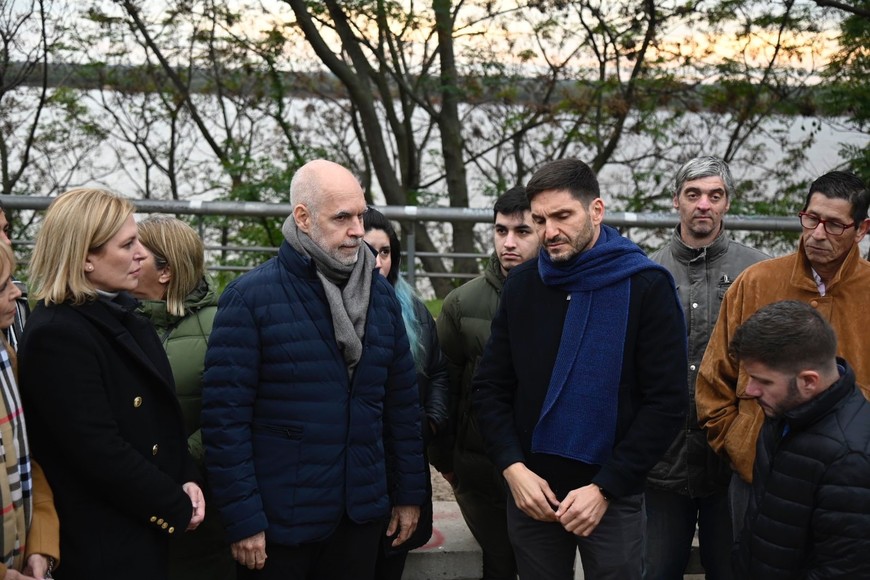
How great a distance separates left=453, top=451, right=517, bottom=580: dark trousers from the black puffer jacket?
4.42ft

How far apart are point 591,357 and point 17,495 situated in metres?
1.75

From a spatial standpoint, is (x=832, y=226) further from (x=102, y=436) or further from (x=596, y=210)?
(x=102, y=436)

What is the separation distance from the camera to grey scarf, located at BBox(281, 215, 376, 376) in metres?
3.20

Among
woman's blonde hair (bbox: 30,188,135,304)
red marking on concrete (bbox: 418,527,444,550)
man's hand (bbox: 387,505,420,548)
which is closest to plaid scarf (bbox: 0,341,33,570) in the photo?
woman's blonde hair (bbox: 30,188,135,304)

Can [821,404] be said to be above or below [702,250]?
below

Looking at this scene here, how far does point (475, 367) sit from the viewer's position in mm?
4027

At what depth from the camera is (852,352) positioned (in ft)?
10.9

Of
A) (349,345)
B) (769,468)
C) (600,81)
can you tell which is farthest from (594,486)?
(600,81)

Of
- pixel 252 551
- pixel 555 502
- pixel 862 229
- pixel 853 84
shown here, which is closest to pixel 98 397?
pixel 252 551

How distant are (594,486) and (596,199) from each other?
94 cm

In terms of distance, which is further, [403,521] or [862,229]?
[403,521]

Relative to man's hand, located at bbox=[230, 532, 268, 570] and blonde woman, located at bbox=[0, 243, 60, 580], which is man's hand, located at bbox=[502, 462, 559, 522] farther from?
blonde woman, located at bbox=[0, 243, 60, 580]

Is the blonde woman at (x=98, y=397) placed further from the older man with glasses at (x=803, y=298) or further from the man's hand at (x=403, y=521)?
the older man with glasses at (x=803, y=298)

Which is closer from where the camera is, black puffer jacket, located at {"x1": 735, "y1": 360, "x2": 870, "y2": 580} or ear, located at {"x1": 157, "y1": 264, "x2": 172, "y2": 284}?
black puffer jacket, located at {"x1": 735, "y1": 360, "x2": 870, "y2": 580}
